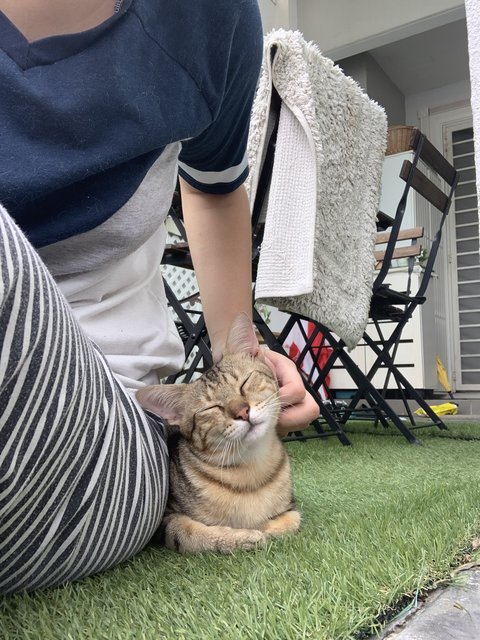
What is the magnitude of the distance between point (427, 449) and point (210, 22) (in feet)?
5.57

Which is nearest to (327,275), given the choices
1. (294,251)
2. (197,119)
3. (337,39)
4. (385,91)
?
(294,251)

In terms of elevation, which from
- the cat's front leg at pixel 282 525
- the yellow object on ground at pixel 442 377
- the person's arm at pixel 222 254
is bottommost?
the yellow object on ground at pixel 442 377

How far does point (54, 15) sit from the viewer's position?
572 millimetres

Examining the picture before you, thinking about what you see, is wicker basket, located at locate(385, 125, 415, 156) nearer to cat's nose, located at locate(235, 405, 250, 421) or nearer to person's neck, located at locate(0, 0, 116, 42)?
cat's nose, located at locate(235, 405, 250, 421)

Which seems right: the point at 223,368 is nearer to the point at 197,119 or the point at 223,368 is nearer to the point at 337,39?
the point at 197,119

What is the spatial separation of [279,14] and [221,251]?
13.7 ft

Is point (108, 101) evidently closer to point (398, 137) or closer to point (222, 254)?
point (222, 254)

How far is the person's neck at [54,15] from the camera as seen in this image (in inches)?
22.0

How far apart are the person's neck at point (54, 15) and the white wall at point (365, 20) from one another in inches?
179

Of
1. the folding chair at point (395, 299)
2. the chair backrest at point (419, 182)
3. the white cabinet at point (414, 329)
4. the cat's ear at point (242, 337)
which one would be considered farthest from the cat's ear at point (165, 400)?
the white cabinet at point (414, 329)

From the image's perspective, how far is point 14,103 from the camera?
524 millimetres

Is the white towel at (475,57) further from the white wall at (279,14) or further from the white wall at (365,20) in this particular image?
the white wall at (365,20)

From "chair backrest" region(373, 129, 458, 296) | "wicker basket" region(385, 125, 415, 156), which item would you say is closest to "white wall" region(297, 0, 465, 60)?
"wicker basket" region(385, 125, 415, 156)

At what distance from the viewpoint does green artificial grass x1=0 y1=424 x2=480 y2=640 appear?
541 millimetres
